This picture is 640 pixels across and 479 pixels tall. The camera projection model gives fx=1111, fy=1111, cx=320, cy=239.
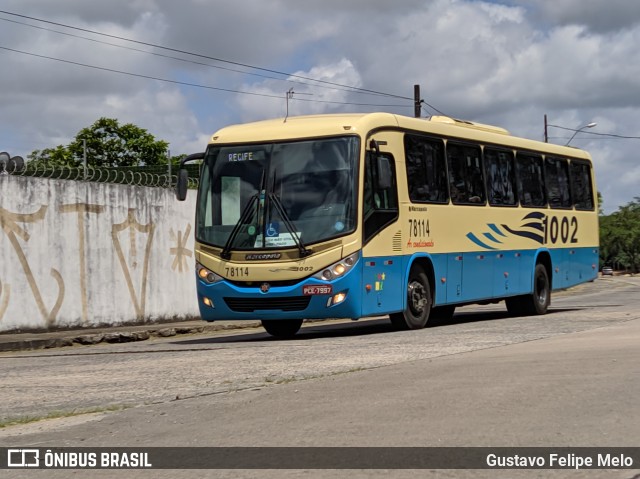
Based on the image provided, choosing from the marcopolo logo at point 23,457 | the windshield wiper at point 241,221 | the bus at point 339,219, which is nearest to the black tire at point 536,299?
the bus at point 339,219

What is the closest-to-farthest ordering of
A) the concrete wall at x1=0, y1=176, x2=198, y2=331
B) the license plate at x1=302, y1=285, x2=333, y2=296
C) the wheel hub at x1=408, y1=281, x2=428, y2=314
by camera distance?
the license plate at x1=302, y1=285, x2=333, y2=296
the wheel hub at x1=408, y1=281, x2=428, y2=314
the concrete wall at x1=0, y1=176, x2=198, y2=331

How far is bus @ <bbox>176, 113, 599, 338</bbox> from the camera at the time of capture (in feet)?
51.1

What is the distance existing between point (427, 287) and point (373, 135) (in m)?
2.88

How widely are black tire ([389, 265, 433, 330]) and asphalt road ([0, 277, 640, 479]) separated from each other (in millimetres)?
2587

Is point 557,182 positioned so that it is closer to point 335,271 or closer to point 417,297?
point 417,297

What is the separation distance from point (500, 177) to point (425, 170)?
10.3ft

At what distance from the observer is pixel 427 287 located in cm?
1773

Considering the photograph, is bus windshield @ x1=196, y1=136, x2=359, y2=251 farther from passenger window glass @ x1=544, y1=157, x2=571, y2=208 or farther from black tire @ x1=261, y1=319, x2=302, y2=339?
passenger window glass @ x1=544, y1=157, x2=571, y2=208

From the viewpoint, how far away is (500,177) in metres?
20.4

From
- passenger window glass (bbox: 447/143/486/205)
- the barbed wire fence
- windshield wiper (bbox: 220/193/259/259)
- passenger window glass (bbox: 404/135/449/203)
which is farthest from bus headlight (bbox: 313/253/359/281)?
the barbed wire fence

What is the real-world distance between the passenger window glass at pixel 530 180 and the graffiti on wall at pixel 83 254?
711cm

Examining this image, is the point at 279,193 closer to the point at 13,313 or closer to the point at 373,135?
the point at 373,135

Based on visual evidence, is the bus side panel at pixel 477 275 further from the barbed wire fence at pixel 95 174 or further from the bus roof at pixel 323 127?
the barbed wire fence at pixel 95 174
